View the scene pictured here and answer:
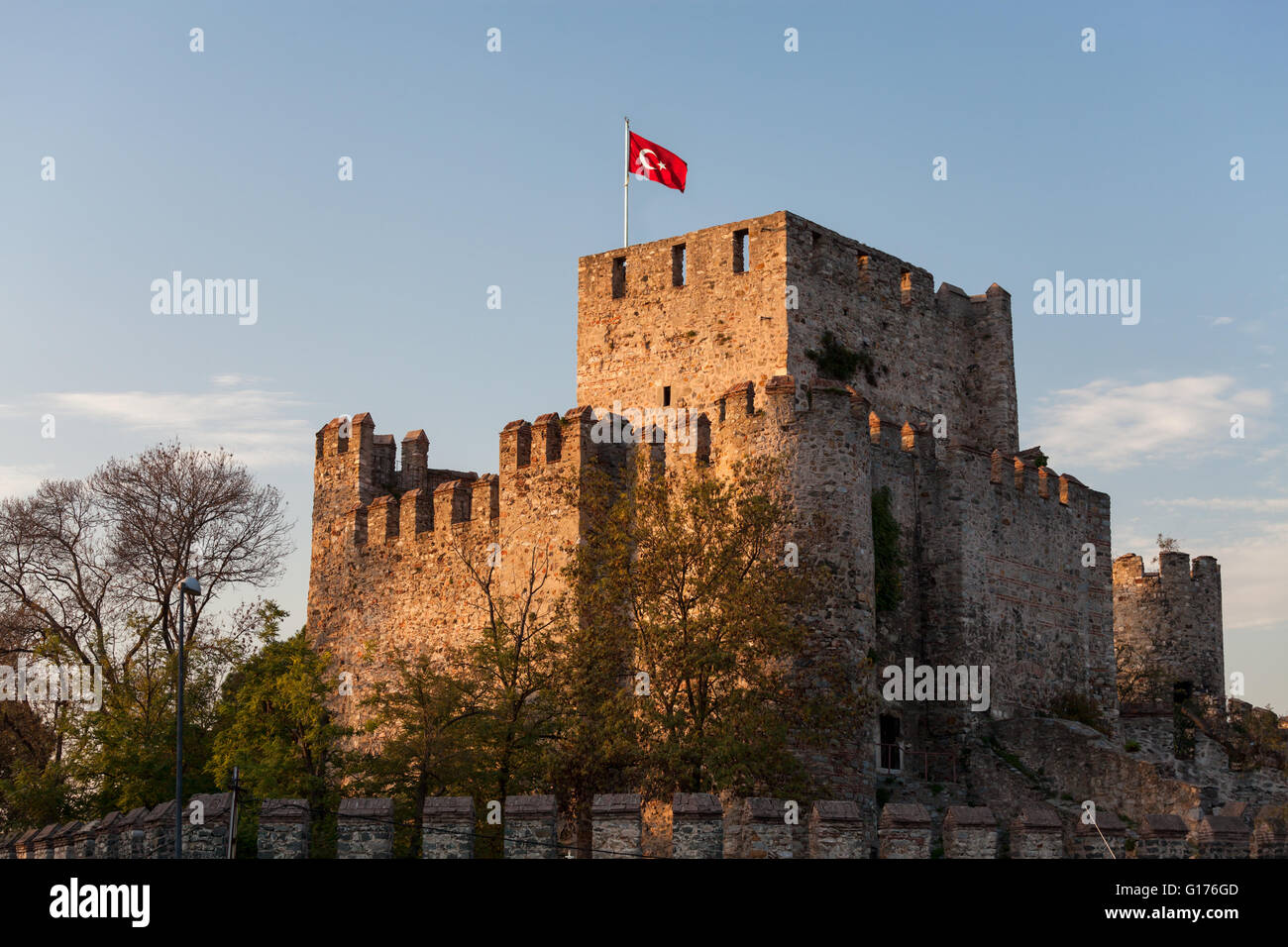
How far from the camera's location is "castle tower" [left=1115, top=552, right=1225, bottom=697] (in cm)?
5175

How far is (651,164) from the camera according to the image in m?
42.8

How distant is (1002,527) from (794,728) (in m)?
10.0

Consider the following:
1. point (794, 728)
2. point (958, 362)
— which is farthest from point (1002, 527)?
point (794, 728)

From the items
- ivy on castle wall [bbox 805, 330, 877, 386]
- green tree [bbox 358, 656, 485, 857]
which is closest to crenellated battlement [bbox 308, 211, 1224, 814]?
ivy on castle wall [bbox 805, 330, 877, 386]

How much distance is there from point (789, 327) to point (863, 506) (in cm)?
709

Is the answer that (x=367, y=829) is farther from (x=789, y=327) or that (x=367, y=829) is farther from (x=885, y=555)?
(x=789, y=327)

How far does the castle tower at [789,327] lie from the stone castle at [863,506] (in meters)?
0.06

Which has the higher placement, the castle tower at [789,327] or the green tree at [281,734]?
the castle tower at [789,327]

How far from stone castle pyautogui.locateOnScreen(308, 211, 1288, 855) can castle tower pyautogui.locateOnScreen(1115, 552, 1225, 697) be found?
533cm

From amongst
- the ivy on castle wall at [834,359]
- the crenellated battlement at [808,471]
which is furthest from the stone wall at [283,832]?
the ivy on castle wall at [834,359]

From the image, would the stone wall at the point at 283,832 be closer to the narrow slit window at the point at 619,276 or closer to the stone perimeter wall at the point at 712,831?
the stone perimeter wall at the point at 712,831

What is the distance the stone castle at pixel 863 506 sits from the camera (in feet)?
110
